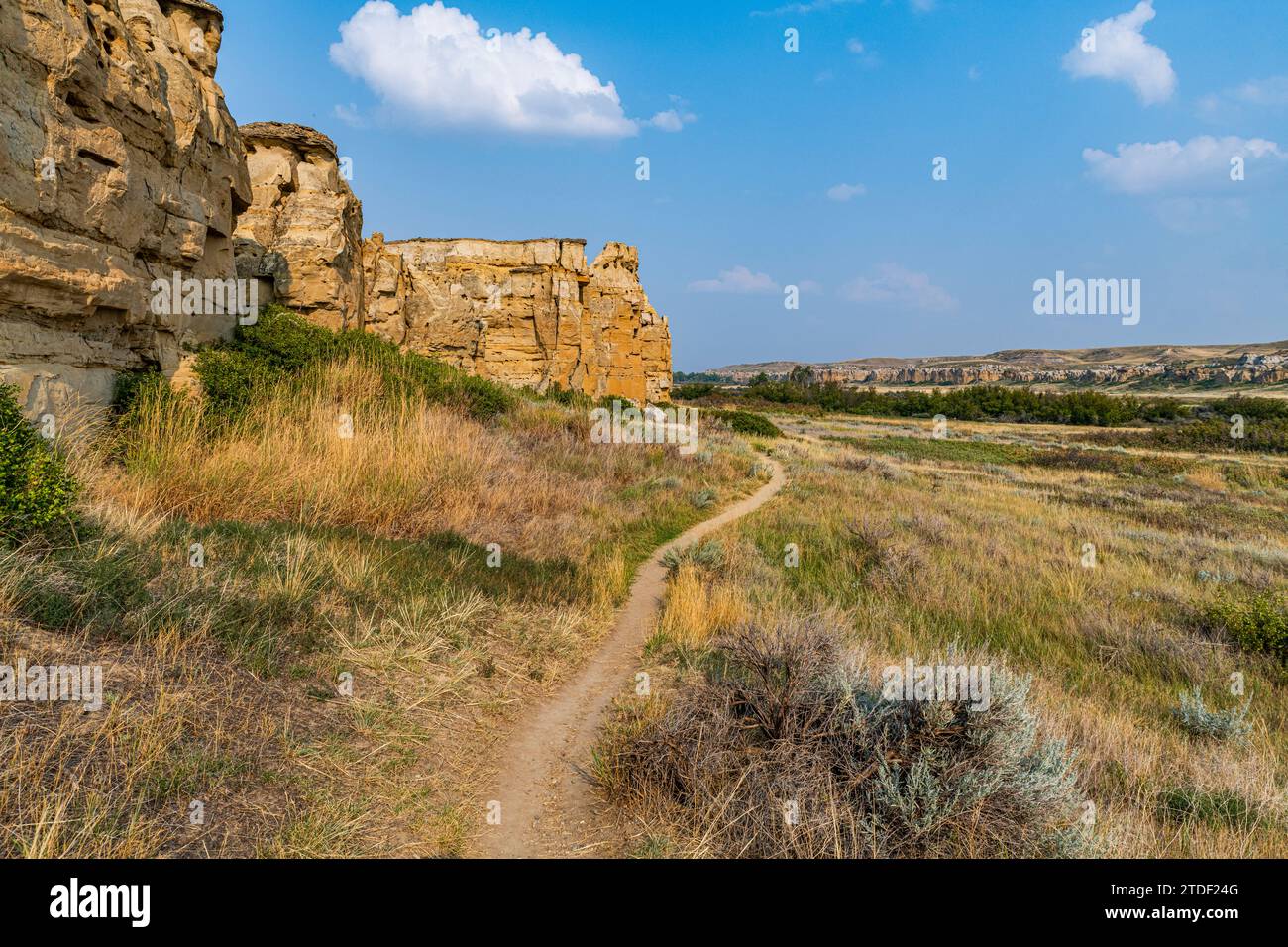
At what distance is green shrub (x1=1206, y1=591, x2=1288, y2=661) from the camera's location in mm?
6266

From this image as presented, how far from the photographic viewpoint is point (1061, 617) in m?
→ 7.26

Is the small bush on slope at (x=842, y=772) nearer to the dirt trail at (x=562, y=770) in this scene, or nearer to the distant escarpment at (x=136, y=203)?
the dirt trail at (x=562, y=770)

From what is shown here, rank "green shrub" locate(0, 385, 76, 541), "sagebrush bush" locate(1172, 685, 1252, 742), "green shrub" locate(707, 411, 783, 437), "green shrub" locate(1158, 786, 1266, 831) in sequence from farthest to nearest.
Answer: "green shrub" locate(707, 411, 783, 437), "sagebrush bush" locate(1172, 685, 1252, 742), "green shrub" locate(0, 385, 76, 541), "green shrub" locate(1158, 786, 1266, 831)

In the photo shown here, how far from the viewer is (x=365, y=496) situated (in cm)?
686

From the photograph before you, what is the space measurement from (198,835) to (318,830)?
1.47 feet

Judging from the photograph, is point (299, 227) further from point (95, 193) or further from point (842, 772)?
point (842, 772)

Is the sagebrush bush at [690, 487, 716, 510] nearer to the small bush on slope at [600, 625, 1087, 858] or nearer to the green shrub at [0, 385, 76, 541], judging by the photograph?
the small bush on slope at [600, 625, 1087, 858]

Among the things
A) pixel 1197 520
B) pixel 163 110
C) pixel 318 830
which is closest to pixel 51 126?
pixel 163 110

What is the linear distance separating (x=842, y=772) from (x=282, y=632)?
3700 millimetres

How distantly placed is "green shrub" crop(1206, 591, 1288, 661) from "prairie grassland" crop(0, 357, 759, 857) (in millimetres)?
6908

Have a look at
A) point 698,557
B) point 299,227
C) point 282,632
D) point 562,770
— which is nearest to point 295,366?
point 299,227

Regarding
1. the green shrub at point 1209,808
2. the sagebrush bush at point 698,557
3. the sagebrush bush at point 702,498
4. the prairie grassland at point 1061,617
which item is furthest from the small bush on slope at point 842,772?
the sagebrush bush at point 702,498

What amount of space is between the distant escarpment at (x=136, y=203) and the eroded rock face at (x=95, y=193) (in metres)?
0.02

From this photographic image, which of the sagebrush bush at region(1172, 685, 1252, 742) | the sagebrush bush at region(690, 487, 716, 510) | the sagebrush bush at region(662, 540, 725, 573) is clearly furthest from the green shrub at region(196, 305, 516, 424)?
the sagebrush bush at region(1172, 685, 1252, 742)
